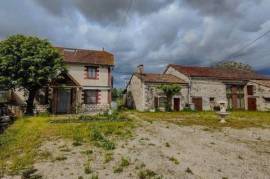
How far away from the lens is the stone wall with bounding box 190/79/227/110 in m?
27.7

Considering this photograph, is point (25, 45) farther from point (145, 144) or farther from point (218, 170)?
point (218, 170)

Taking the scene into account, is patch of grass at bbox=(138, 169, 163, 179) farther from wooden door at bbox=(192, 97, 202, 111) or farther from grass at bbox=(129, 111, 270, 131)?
wooden door at bbox=(192, 97, 202, 111)

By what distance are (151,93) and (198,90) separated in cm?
692

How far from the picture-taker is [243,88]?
3077 centimetres

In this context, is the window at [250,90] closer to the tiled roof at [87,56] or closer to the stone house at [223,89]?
the stone house at [223,89]

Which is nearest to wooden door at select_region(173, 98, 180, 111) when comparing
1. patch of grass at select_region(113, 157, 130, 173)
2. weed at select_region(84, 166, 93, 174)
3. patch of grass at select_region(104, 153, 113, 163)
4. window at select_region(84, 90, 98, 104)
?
window at select_region(84, 90, 98, 104)

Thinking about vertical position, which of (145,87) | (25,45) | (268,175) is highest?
(25,45)

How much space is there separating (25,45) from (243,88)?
28942mm

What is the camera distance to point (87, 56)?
22.9 meters

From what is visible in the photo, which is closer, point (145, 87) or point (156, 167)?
point (156, 167)

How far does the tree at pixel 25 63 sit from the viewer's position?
1546 centimetres

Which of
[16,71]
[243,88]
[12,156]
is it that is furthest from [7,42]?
[243,88]

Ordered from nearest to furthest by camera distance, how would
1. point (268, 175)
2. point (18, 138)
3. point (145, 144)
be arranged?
point (268, 175), point (145, 144), point (18, 138)

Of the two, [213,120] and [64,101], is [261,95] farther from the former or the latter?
[64,101]
